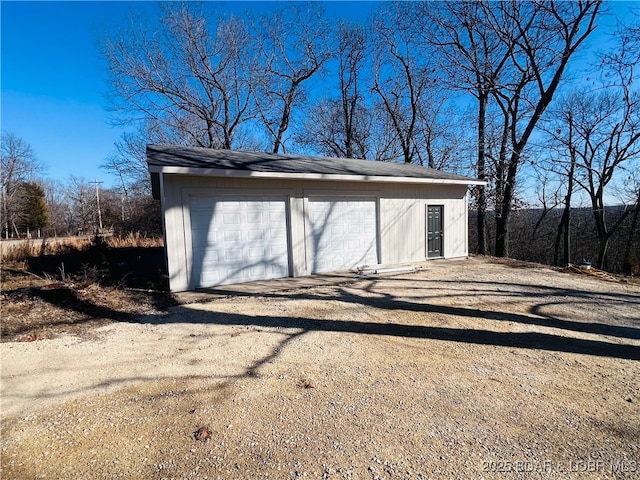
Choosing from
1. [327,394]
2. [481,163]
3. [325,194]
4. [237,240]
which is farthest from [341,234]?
[481,163]

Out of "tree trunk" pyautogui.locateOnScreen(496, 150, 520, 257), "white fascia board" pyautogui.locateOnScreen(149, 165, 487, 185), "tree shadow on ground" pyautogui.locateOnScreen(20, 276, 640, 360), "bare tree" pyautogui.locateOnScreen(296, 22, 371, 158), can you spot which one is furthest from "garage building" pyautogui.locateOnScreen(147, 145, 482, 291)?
"bare tree" pyautogui.locateOnScreen(296, 22, 371, 158)

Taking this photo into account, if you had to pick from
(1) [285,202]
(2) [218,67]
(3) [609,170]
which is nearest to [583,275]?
(1) [285,202]

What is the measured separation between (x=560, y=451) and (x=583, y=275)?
25.9 ft

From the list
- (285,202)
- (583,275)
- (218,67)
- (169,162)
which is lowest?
(583,275)

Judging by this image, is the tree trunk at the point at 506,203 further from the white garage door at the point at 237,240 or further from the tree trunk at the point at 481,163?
the white garage door at the point at 237,240

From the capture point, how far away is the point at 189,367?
310 cm

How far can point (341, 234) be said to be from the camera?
8.27 metres

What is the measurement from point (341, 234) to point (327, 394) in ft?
19.2

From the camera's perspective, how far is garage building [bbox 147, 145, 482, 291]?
20.8 feet

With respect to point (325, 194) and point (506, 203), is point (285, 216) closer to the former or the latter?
point (325, 194)

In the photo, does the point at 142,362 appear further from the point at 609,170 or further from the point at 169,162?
the point at 609,170

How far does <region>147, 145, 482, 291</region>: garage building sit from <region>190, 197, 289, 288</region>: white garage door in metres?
0.02

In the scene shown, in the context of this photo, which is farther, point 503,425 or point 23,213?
point 23,213

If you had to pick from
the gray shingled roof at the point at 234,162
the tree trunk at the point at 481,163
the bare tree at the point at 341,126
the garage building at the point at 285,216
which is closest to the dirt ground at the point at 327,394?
the garage building at the point at 285,216
